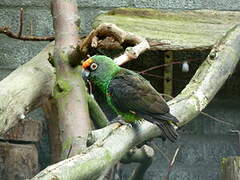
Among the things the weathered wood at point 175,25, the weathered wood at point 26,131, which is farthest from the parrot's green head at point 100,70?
the weathered wood at point 26,131

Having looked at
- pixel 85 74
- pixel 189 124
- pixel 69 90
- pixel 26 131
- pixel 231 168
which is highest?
pixel 85 74

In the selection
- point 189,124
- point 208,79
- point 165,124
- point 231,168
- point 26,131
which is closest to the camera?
point 165,124

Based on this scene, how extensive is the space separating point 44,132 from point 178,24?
84cm

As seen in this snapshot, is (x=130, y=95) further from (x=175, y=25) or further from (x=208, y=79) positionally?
(x=175, y=25)

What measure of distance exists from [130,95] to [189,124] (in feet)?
3.70

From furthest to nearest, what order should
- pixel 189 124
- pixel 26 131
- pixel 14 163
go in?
pixel 189 124
pixel 26 131
pixel 14 163

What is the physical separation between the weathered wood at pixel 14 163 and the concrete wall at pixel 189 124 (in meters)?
0.37

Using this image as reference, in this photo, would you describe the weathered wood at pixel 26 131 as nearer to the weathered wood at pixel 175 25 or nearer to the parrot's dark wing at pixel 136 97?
the weathered wood at pixel 175 25

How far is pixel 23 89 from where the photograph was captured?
2.40 meters

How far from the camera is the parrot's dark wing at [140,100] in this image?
2.02 metres

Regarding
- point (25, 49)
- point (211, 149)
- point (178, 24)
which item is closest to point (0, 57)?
point (25, 49)

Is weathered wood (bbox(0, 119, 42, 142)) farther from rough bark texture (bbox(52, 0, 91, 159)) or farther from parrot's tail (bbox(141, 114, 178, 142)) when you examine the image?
parrot's tail (bbox(141, 114, 178, 142))

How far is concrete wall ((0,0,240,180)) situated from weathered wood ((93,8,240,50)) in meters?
0.26

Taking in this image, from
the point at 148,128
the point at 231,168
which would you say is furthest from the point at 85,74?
the point at 231,168
